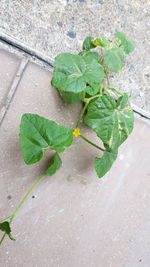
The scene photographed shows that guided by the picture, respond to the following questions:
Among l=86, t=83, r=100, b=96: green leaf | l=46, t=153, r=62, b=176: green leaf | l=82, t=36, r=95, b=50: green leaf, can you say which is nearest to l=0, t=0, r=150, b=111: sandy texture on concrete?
l=82, t=36, r=95, b=50: green leaf

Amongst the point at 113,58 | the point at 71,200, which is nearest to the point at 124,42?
the point at 113,58

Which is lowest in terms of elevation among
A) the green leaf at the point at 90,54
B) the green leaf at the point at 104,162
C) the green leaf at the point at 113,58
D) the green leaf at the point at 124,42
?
the green leaf at the point at 104,162

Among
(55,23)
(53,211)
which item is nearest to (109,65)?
(55,23)

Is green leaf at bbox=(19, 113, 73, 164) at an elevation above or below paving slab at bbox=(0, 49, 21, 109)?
below

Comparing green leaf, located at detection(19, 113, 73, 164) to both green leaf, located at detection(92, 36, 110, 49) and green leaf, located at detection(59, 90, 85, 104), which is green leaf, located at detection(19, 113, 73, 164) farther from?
green leaf, located at detection(92, 36, 110, 49)

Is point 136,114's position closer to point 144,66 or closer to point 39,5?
point 144,66

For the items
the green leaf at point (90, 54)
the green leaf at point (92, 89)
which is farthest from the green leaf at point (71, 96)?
the green leaf at point (90, 54)

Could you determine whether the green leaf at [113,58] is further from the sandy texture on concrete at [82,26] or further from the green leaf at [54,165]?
the green leaf at [54,165]
